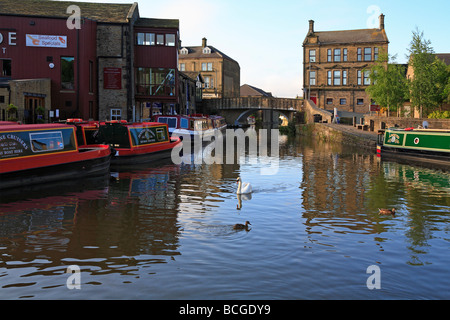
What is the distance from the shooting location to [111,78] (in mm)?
35812

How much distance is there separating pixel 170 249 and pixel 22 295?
2842 millimetres

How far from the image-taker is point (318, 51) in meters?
64.0

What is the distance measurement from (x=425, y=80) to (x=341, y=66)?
2360cm

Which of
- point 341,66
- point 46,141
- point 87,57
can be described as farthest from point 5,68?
point 341,66

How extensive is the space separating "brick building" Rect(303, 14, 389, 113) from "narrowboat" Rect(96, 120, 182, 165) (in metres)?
41.6

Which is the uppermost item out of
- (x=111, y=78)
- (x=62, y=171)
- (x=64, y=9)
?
(x=64, y=9)

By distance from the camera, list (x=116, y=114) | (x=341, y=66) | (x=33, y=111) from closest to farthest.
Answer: (x=33, y=111) → (x=116, y=114) → (x=341, y=66)

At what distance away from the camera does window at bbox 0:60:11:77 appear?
33.4 meters

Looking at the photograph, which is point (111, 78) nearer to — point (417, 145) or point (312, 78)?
point (417, 145)

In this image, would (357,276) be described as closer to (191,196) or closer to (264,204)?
(264,204)

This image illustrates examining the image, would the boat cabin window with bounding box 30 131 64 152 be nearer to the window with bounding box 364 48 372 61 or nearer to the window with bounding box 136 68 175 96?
the window with bounding box 136 68 175 96

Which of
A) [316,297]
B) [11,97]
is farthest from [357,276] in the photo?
[11,97]

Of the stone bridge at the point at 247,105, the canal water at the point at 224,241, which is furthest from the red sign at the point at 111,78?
the stone bridge at the point at 247,105

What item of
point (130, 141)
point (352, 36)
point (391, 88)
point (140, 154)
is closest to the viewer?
point (130, 141)
